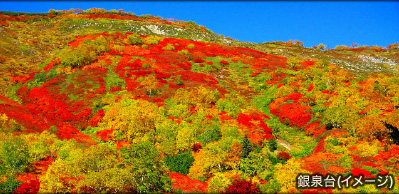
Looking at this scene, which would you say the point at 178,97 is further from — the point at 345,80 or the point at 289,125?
the point at 345,80

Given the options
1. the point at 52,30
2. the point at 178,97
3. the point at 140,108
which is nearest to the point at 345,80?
the point at 178,97

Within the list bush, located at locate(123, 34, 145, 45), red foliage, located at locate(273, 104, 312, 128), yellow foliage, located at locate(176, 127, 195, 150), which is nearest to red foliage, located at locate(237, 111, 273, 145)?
red foliage, located at locate(273, 104, 312, 128)

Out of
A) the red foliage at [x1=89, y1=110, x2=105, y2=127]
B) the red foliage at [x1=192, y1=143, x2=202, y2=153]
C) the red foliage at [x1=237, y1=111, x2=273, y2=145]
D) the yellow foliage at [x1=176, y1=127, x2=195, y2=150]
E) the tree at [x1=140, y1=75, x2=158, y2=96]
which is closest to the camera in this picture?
the yellow foliage at [x1=176, y1=127, x2=195, y2=150]

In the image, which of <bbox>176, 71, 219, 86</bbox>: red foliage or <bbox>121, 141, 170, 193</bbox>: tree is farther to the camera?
<bbox>176, 71, 219, 86</bbox>: red foliage

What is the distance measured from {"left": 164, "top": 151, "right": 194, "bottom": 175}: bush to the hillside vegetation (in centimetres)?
13

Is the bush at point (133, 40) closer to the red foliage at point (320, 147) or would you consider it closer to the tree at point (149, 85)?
the tree at point (149, 85)

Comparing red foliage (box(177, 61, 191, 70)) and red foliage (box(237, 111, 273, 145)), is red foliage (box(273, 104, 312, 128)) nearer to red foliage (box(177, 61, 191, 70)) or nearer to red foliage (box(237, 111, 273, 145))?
red foliage (box(237, 111, 273, 145))

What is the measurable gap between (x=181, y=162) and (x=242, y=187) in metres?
11.4

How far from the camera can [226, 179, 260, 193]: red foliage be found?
27756mm

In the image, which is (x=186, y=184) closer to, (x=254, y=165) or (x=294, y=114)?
(x=254, y=165)

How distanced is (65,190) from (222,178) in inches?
560

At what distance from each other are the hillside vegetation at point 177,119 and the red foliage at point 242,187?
0.13 meters

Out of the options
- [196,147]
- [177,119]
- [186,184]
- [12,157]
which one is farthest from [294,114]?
[12,157]

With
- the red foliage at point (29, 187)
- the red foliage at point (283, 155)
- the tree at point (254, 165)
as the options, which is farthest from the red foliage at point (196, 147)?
the red foliage at point (29, 187)
